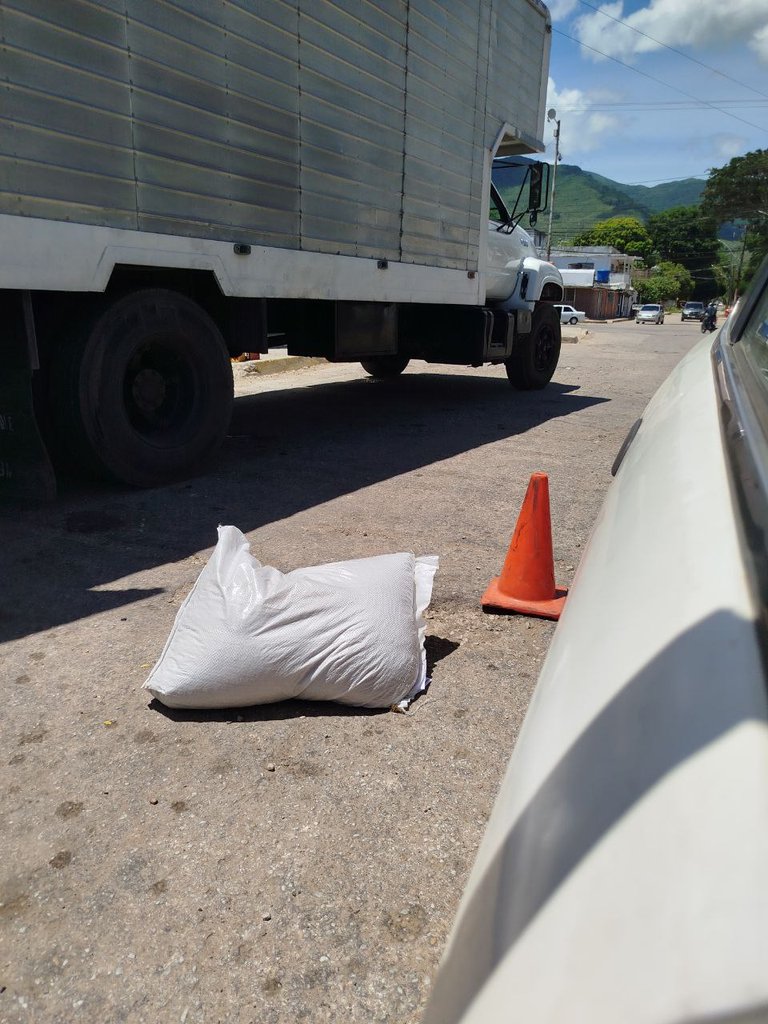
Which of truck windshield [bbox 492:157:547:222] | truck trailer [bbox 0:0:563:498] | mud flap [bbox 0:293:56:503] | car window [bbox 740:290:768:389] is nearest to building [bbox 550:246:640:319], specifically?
truck windshield [bbox 492:157:547:222]

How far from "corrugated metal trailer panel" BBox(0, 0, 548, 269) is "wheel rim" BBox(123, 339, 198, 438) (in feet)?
2.95

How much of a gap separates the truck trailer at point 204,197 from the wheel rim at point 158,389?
0.05 ft

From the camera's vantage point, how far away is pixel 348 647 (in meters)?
2.59

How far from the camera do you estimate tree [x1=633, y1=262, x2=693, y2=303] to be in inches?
3246

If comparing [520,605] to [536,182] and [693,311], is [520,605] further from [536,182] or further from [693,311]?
[693,311]

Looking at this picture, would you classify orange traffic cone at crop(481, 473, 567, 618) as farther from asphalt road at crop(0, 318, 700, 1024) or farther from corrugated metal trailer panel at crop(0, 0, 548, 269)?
corrugated metal trailer panel at crop(0, 0, 548, 269)

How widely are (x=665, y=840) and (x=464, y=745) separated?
191 cm

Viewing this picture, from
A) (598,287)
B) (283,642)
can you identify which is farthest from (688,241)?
(283,642)

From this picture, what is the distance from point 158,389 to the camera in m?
5.32

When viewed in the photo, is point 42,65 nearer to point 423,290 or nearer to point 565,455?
point 423,290

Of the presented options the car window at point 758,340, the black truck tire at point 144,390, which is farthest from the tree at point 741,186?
the car window at point 758,340

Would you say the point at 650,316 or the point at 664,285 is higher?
the point at 664,285

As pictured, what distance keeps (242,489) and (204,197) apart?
192 cm

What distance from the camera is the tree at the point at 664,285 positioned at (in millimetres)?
82438
